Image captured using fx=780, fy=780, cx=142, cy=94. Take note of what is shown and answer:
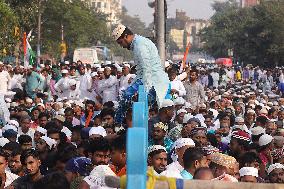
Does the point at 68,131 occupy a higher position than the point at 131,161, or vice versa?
the point at 131,161

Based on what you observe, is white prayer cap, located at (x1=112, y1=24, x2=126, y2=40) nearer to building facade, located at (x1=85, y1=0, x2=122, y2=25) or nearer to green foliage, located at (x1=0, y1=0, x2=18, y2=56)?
green foliage, located at (x1=0, y1=0, x2=18, y2=56)

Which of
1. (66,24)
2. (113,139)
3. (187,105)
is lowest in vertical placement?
(187,105)

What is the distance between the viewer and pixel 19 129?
474 inches

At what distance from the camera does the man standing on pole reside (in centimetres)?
750

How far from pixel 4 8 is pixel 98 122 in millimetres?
11048

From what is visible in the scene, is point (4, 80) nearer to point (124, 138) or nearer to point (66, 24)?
point (124, 138)

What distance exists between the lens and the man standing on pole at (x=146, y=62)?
750cm

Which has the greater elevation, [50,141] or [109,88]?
[109,88]

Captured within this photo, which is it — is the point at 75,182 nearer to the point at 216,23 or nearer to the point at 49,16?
the point at 49,16

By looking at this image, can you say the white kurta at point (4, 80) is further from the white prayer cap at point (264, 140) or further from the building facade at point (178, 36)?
the building facade at point (178, 36)

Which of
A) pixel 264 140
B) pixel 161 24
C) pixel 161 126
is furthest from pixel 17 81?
pixel 161 126

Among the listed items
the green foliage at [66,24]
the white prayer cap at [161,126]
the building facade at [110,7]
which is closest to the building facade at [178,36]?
the building facade at [110,7]

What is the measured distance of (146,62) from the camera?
7.78m

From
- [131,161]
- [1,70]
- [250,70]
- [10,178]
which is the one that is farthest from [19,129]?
[250,70]
